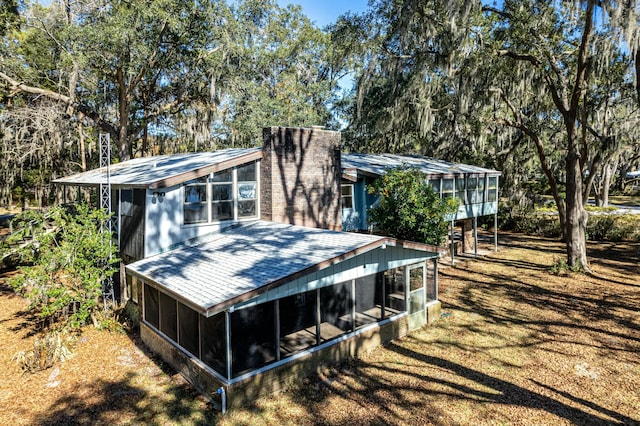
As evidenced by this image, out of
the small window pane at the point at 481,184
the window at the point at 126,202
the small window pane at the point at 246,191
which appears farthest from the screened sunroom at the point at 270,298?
the small window pane at the point at 481,184

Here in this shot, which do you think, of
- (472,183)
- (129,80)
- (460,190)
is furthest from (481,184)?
(129,80)

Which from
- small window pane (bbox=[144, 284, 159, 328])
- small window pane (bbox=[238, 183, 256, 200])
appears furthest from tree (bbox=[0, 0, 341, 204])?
small window pane (bbox=[144, 284, 159, 328])

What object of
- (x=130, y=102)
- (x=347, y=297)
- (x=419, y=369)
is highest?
(x=130, y=102)

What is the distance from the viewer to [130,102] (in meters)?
23.5

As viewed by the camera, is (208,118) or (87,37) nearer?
(87,37)

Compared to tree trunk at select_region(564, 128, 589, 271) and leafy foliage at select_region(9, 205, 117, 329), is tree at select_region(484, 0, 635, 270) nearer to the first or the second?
tree trunk at select_region(564, 128, 589, 271)

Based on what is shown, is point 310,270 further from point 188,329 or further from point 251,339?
point 188,329

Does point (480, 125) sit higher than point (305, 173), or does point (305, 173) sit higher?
point (480, 125)

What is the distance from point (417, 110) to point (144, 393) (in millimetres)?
16336

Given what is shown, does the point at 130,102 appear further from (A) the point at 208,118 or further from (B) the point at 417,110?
(B) the point at 417,110

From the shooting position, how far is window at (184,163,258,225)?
1226cm

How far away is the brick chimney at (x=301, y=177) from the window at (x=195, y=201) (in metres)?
2.16

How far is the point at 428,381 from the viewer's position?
29.2ft

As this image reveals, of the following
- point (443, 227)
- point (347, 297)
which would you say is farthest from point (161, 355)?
point (443, 227)
